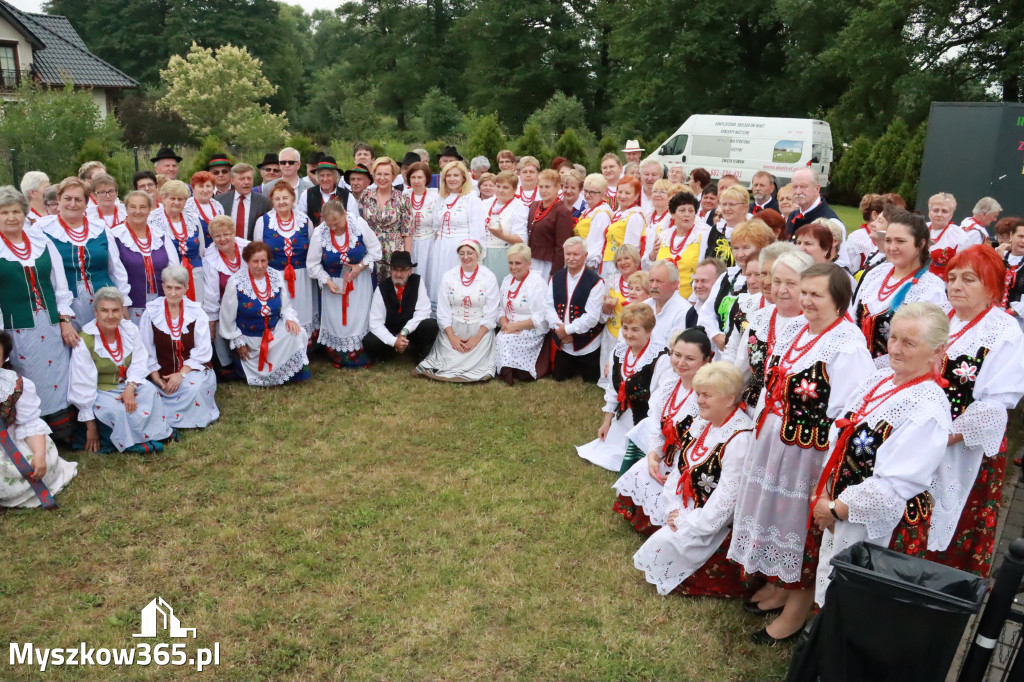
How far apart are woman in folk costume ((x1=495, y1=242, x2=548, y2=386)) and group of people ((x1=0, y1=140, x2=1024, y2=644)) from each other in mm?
29

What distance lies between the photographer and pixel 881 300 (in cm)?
445

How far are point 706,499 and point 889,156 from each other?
2112cm

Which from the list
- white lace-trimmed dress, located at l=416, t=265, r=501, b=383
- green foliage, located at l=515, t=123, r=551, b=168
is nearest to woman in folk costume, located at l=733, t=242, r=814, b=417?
white lace-trimmed dress, located at l=416, t=265, r=501, b=383

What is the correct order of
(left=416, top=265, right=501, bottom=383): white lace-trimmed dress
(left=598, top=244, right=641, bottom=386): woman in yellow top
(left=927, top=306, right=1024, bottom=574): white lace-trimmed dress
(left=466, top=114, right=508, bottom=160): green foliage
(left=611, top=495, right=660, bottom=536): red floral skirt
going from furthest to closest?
(left=466, top=114, right=508, bottom=160): green foliage < (left=416, top=265, right=501, bottom=383): white lace-trimmed dress < (left=598, top=244, right=641, bottom=386): woman in yellow top < (left=611, top=495, right=660, bottom=536): red floral skirt < (left=927, top=306, right=1024, bottom=574): white lace-trimmed dress

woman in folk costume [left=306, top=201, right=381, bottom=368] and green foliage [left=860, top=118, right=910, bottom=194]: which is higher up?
green foliage [left=860, top=118, right=910, bottom=194]

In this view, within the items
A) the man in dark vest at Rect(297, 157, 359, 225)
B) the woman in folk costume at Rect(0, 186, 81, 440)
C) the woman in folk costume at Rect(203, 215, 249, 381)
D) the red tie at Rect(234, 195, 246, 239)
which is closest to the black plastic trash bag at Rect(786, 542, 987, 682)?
the woman in folk costume at Rect(0, 186, 81, 440)

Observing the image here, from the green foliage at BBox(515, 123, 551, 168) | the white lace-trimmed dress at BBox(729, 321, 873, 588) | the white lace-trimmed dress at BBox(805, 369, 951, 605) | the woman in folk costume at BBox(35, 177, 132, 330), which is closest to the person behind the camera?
the white lace-trimmed dress at BBox(805, 369, 951, 605)

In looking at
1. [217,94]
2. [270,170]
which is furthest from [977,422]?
[217,94]

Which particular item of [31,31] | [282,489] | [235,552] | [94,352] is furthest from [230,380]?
[31,31]

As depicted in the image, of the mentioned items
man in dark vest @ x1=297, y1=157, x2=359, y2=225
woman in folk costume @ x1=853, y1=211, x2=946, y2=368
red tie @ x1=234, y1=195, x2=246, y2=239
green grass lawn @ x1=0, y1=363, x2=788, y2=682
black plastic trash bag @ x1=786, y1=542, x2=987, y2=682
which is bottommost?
green grass lawn @ x1=0, y1=363, x2=788, y2=682

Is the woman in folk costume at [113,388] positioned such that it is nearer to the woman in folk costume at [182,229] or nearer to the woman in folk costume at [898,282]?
the woman in folk costume at [182,229]

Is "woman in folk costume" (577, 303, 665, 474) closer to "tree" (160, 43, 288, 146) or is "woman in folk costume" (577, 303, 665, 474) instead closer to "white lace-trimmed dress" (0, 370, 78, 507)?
"white lace-trimmed dress" (0, 370, 78, 507)

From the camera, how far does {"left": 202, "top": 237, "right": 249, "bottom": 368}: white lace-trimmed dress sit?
7.16 metres

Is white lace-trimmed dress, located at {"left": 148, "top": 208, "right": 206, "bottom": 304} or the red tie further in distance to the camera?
the red tie
